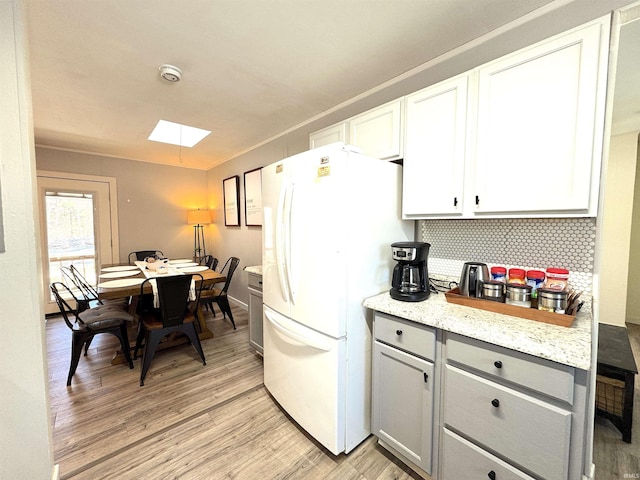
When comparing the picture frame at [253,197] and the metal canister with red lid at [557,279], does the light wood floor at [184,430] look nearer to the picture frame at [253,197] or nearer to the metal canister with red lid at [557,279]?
the metal canister with red lid at [557,279]

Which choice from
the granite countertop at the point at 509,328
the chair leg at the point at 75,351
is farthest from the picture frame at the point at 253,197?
the granite countertop at the point at 509,328

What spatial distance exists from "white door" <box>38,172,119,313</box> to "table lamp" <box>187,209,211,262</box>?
118 centimetres

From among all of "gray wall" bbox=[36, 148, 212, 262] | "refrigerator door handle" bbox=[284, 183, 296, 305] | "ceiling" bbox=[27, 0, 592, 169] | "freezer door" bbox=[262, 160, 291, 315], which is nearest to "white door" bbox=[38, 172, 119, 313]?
"gray wall" bbox=[36, 148, 212, 262]

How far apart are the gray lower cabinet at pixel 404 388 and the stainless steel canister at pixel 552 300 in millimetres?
521

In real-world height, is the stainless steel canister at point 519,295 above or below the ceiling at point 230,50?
below

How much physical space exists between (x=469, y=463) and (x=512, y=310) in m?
0.72

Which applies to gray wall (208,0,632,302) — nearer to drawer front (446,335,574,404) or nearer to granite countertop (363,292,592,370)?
granite countertop (363,292,592,370)

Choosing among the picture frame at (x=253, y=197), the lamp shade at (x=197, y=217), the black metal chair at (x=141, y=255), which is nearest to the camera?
the picture frame at (x=253, y=197)

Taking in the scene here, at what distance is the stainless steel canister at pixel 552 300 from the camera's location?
3.88ft

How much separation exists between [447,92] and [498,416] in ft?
5.38

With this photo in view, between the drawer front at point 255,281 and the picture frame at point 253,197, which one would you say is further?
the picture frame at point 253,197

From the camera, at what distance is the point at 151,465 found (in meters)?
1.50

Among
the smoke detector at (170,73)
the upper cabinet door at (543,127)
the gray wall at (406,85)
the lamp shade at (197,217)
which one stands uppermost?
the smoke detector at (170,73)

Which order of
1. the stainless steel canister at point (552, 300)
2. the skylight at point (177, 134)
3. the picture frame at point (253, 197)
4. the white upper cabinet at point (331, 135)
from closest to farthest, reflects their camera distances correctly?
the stainless steel canister at point (552, 300) → the white upper cabinet at point (331, 135) → the skylight at point (177, 134) → the picture frame at point (253, 197)
